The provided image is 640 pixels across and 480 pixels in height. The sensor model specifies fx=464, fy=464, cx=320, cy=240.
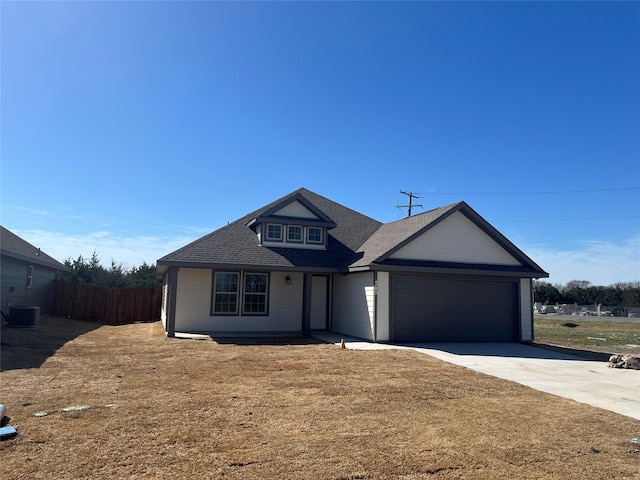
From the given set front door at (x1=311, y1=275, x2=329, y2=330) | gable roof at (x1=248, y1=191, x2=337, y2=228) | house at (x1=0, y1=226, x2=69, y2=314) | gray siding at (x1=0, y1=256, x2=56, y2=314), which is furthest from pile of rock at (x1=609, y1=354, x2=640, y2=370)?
gray siding at (x1=0, y1=256, x2=56, y2=314)

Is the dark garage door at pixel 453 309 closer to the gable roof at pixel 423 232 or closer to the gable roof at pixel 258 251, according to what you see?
the gable roof at pixel 423 232

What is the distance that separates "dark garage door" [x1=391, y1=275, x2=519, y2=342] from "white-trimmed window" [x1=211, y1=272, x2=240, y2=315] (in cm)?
603

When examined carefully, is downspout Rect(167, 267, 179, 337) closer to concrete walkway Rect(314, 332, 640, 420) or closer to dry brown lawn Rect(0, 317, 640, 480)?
concrete walkway Rect(314, 332, 640, 420)

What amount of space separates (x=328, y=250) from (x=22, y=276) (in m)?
12.8

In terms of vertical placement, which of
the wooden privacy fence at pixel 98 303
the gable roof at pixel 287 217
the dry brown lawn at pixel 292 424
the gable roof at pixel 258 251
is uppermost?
the gable roof at pixel 287 217

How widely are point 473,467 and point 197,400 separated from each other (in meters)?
4.04

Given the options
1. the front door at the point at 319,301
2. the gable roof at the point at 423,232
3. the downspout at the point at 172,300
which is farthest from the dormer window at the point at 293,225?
the downspout at the point at 172,300

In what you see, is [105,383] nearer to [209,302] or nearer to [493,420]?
[493,420]

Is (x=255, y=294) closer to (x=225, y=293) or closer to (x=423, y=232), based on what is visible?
(x=225, y=293)

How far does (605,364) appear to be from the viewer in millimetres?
12383

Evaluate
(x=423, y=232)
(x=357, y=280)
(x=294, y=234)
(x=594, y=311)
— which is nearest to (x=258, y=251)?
(x=294, y=234)

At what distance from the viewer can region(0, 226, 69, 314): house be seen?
56.6ft

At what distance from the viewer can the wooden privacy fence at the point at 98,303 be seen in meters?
22.6

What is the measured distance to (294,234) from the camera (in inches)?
746
